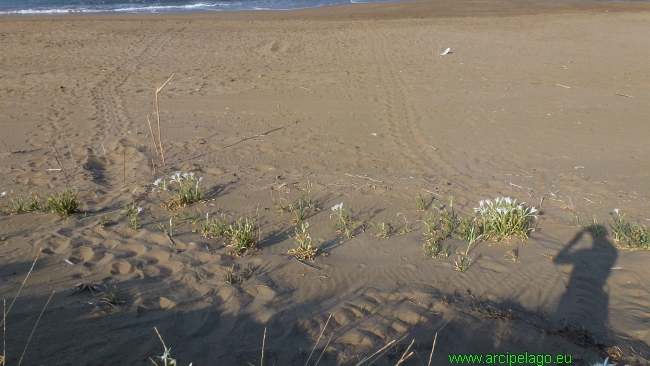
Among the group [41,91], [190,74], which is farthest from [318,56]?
[41,91]

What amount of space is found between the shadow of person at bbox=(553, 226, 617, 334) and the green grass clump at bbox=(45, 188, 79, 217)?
13.5 ft

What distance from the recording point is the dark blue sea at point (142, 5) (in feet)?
82.5

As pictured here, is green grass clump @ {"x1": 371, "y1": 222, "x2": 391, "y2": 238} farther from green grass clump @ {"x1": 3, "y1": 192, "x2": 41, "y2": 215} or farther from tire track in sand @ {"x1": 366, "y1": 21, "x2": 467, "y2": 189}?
green grass clump @ {"x1": 3, "y1": 192, "x2": 41, "y2": 215}

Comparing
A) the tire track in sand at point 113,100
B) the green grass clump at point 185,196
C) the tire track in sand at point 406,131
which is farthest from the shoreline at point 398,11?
the green grass clump at point 185,196

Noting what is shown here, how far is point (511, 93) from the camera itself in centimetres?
1022

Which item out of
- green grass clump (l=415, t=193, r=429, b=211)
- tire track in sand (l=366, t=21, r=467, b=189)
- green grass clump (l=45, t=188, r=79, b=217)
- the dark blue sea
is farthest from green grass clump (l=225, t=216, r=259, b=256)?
the dark blue sea

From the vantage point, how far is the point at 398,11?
23.6 meters

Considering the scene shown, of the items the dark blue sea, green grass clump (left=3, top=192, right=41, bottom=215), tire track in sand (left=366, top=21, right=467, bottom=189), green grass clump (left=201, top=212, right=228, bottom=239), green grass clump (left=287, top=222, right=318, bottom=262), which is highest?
the dark blue sea

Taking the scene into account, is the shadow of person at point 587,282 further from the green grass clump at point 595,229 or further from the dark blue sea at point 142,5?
the dark blue sea at point 142,5

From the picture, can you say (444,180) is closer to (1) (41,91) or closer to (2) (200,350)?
(2) (200,350)

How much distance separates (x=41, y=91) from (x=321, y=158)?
6.16m

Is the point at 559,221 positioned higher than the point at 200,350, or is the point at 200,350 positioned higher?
the point at 200,350

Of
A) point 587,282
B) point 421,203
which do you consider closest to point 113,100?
point 421,203

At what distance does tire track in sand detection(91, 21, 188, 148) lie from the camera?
314 inches
